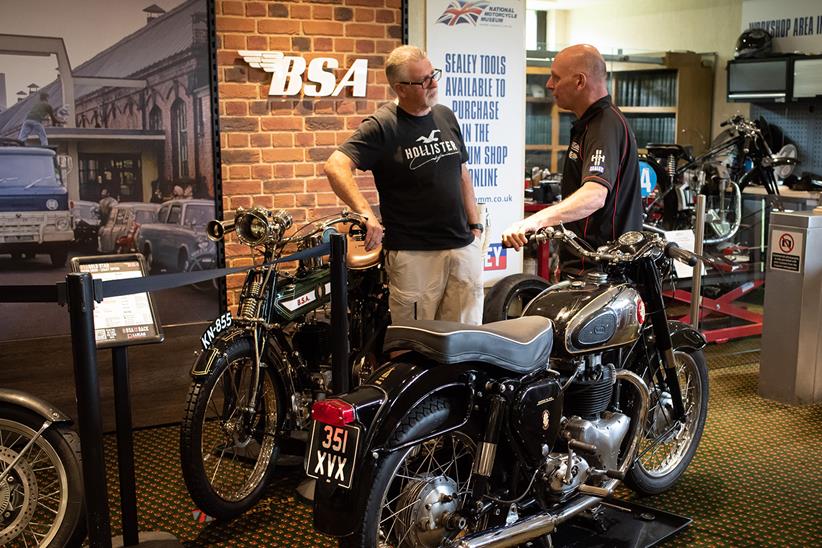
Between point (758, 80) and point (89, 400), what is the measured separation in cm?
738

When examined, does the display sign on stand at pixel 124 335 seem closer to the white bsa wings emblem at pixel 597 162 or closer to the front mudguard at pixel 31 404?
the front mudguard at pixel 31 404

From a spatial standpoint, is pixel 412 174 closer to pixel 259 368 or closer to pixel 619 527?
pixel 259 368

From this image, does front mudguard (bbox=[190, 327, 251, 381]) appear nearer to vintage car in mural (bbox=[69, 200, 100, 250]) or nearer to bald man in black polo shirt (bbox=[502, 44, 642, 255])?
bald man in black polo shirt (bbox=[502, 44, 642, 255])

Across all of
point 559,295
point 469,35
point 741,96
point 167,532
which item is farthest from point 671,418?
point 741,96

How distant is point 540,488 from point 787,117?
6.85 meters

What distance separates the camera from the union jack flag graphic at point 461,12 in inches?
216

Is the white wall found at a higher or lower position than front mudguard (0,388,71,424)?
higher

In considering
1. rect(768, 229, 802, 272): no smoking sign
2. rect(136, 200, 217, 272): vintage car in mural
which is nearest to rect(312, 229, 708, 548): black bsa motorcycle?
rect(768, 229, 802, 272): no smoking sign

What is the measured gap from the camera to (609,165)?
3.39m

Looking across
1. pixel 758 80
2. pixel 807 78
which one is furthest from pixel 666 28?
pixel 807 78

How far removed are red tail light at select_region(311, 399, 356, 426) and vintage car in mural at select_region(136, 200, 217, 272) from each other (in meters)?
2.82

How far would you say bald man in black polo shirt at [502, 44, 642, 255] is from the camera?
3434 millimetres

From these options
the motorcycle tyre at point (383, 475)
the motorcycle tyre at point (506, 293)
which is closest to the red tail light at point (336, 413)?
the motorcycle tyre at point (383, 475)

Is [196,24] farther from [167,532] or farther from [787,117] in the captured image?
[787,117]
